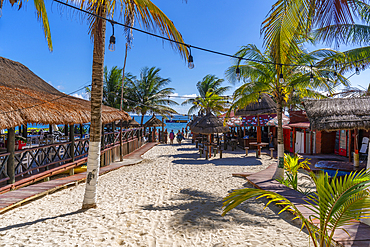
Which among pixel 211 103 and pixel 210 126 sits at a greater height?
pixel 211 103

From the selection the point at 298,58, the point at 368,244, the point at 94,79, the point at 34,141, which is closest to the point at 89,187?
the point at 94,79

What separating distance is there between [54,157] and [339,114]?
1002 centimetres

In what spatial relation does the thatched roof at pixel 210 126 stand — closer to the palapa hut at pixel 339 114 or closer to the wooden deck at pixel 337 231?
the wooden deck at pixel 337 231

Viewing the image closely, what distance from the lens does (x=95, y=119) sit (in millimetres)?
5047

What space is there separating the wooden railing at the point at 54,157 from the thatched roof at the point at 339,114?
8.99 metres

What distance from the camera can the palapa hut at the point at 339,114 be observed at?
21.7 feet

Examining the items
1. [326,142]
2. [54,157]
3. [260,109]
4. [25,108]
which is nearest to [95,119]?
[25,108]

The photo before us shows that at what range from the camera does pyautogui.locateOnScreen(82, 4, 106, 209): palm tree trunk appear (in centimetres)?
499

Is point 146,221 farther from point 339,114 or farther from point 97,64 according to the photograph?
point 339,114

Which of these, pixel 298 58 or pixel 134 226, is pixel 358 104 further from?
pixel 134 226

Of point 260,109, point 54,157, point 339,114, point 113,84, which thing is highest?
point 113,84

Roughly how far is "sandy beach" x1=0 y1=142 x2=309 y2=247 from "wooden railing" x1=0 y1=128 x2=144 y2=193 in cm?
136

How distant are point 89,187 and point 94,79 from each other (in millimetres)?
2574

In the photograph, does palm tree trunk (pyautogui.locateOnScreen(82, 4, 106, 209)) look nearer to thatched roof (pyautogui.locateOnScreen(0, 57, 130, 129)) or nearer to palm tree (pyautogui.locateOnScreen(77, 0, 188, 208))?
palm tree (pyautogui.locateOnScreen(77, 0, 188, 208))
